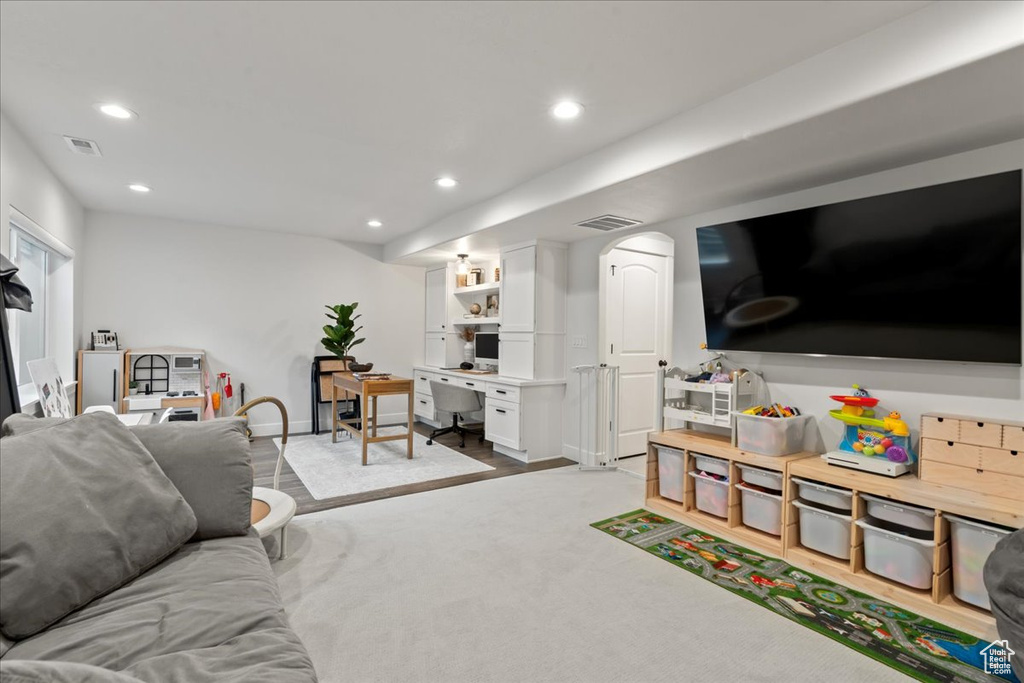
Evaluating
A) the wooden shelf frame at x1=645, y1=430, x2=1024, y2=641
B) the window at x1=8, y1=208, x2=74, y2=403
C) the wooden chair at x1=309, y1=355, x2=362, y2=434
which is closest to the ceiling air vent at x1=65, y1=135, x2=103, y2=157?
the window at x1=8, y1=208, x2=74, y2=403

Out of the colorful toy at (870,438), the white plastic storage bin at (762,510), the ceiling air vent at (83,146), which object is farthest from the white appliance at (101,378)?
the colorful toy at (870,438)

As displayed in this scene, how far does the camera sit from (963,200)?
7.61 ft

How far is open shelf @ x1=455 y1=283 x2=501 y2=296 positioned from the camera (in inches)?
224

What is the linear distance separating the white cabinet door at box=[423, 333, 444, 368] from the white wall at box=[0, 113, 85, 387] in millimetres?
3634

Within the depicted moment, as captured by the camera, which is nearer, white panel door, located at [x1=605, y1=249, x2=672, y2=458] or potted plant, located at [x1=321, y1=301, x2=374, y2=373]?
white panel door, located at [x1=605, y1=249, x2=672, y2=458]

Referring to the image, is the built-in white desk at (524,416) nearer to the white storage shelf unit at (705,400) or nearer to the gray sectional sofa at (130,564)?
the white storage shelf unit at (705,400)

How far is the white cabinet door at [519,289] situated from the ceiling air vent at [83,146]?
3309 mm

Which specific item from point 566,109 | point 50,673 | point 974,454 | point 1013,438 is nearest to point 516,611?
point 50,673

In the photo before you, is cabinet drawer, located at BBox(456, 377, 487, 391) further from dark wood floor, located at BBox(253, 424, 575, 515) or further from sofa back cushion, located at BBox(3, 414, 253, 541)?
sofa back cushion, located at BBox(3, 414, 253, 541)

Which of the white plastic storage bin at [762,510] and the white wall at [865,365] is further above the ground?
the white wall at [865,365]

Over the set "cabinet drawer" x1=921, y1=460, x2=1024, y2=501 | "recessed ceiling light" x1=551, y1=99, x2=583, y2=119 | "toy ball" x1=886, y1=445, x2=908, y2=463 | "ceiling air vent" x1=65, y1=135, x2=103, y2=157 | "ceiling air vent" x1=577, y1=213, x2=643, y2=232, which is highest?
"ceiling air vent" x1=65, y1=135, x2=103, y2=157

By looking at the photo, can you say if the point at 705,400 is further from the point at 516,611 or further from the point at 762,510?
the point at 516,611

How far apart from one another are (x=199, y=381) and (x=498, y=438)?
3.28 m

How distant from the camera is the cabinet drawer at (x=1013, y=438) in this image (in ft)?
7.12
